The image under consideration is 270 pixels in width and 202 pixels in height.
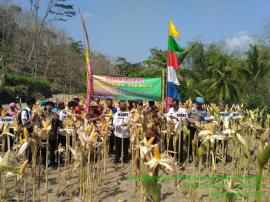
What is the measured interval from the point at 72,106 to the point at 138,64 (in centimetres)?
4504

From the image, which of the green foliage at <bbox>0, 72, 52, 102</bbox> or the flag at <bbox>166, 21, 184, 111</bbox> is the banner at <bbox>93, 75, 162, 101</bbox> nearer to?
the flag at <bbox>166, 21, 184, 111</bbox>

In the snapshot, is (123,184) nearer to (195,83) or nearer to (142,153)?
(142,153)

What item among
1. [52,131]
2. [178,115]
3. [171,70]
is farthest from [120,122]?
[171,70]

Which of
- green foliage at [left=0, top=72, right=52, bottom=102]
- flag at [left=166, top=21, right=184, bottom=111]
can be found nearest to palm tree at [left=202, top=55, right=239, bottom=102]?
green foliage at [left=0, top=72, right=52, bottom=102]

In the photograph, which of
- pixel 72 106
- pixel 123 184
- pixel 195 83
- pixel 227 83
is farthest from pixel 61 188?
pixel 227 83

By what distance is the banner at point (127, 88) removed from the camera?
32.0 feet

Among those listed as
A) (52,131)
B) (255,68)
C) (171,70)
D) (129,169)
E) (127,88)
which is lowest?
(129,169)

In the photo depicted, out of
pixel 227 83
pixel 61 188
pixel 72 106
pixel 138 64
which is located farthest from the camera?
pixel 138 64

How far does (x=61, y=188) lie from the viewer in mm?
6242

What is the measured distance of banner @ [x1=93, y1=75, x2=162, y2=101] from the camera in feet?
32.0

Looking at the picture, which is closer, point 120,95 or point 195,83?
point 120,95

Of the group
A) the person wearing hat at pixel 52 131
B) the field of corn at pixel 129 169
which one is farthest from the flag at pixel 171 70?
the person wearing hat at pixel 52 131

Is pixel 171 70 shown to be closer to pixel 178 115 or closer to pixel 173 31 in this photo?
pixel 173 31

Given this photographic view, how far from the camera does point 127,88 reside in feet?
32.3
